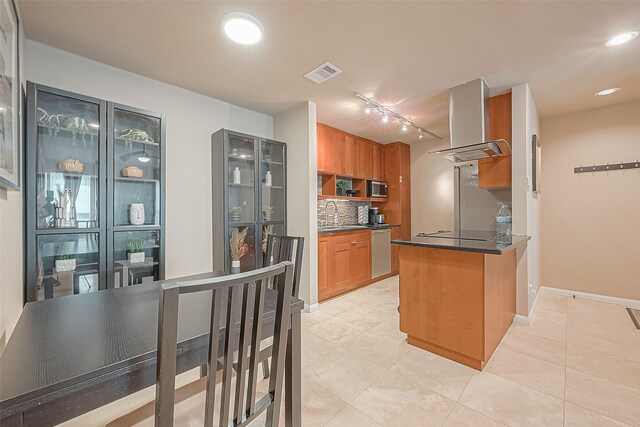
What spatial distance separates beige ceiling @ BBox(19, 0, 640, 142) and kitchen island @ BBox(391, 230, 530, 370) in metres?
1.59

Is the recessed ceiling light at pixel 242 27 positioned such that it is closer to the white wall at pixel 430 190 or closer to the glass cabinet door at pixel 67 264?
the glass cabinet door at pixel 67 264

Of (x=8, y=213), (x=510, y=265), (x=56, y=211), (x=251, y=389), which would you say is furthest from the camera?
(x=510, y=265)

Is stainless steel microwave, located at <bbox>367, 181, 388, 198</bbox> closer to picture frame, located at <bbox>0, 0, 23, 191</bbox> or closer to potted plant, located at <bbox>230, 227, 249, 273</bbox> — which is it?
potted plant, located at <bbox>230, 227, 249, 273</bbox>

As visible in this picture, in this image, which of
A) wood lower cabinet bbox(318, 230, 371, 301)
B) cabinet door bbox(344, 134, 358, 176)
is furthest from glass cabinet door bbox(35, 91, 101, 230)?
cabinet door bbox(344, 134, 358, 176)

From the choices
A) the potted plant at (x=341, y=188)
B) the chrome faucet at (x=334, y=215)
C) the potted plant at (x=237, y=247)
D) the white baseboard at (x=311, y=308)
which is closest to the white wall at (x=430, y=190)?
the potted plant at (x=341, y=188)

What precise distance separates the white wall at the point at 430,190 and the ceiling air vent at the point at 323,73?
3.24m

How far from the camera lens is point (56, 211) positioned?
200 cm

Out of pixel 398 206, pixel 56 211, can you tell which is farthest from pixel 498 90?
pixel 56 211

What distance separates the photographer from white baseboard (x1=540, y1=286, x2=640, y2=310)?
3248 mm

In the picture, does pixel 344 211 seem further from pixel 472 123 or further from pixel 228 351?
pixel 228 351

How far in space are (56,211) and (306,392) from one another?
2271mm

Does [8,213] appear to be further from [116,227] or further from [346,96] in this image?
[346,96]

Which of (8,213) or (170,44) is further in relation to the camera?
(170,44)

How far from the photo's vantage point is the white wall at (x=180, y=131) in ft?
7.54
